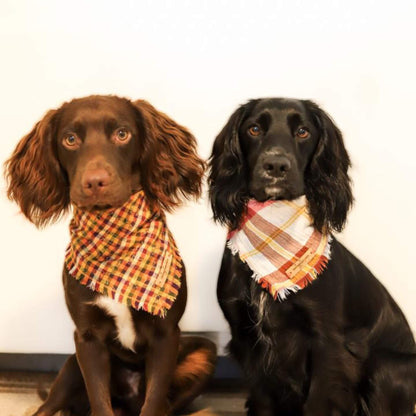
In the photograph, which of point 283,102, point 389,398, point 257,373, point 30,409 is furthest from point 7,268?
point 389,398

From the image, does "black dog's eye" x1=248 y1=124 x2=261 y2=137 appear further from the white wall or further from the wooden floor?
the wooden floor


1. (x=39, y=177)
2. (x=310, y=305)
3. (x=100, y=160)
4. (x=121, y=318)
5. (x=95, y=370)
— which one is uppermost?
(x=100, y=160)

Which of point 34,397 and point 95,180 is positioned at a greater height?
point 95,180

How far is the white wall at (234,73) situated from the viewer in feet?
7.73

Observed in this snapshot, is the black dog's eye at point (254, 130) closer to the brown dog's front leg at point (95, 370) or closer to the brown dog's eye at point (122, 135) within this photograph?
the brown dog's eye at point (122, 135)

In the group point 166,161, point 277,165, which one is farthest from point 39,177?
point 277,165

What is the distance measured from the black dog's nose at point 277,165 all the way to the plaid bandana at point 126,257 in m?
0.41

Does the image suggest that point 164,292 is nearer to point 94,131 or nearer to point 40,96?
point 94,131

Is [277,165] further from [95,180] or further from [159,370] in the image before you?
[159,370]

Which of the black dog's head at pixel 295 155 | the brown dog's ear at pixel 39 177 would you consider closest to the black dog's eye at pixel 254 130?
the black dog's head at pixel 295 155

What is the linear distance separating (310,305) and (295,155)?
46 centimetres

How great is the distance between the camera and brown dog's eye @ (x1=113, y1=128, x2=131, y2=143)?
5.36ft

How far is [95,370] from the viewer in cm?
170

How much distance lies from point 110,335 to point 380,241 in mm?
1332
